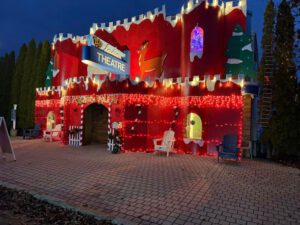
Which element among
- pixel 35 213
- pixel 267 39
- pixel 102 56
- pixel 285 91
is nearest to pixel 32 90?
pixel 102 56

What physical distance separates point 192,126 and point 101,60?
6223 mm

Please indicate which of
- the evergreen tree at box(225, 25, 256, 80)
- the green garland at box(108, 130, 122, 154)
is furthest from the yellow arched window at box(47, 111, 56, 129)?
the evergreen tree at box(225, 25, 256, 80)

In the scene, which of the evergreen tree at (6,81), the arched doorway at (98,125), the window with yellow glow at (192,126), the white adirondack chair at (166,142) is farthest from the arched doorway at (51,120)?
the window with yellow glow at (192,126)

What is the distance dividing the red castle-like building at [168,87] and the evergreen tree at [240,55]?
0.20 metres

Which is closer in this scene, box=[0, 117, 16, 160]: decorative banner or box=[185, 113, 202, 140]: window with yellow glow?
box=[0, 117, 16, 160]: decorative banner

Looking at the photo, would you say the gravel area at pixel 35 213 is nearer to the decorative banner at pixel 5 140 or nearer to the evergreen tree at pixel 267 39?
the decorative banner at pixel 5 140

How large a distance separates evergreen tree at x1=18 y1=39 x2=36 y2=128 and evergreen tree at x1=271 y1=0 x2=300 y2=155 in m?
18.2

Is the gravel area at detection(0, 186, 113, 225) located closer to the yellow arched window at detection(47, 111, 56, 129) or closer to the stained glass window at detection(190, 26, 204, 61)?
the stained glass window at detection(190, 26, 204, 61)

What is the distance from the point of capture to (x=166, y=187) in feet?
20.5

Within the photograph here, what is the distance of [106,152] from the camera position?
37.8 ft

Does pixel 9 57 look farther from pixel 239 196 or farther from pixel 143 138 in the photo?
pixel 239 196

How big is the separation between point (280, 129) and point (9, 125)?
70.7 ft

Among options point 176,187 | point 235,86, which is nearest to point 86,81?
point 235,86

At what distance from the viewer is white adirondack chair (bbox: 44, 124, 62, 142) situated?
15.4 meters
